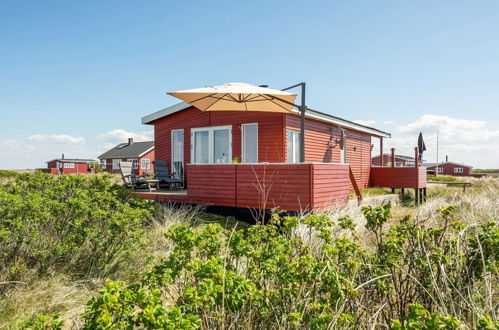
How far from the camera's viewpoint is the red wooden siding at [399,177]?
1249cm

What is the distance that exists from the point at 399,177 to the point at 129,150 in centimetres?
3334

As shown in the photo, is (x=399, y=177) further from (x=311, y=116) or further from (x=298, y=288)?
(x=298, y=288)

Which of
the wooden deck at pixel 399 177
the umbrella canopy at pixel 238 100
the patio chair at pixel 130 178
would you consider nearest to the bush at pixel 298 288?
the umbrella canopy at pixel 238 100

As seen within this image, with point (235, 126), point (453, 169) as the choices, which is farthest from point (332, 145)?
point (453, 169)

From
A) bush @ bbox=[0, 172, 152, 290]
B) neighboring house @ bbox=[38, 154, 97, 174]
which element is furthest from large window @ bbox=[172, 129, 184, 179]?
neighboring house @ bbox=[38, 154, 97, 174]

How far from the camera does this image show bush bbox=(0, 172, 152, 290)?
11.8ft

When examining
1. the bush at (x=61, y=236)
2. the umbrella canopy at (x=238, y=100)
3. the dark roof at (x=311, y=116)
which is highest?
the dark roof at (x=311, y=116)

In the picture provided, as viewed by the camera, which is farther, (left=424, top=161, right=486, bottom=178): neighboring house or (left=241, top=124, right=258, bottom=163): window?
(left=424, top=161, right=486, bottom=178): neighboring house

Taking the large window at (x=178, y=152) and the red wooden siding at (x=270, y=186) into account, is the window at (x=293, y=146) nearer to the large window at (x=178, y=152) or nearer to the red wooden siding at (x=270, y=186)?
the red wooden siding at (x=270, y=186)

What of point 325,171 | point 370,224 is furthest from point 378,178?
point 370,224

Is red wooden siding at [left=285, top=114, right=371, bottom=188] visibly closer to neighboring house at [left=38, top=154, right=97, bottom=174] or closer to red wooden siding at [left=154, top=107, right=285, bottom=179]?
red wooden siding at [left=154, top=107, right=285, bottom=179]

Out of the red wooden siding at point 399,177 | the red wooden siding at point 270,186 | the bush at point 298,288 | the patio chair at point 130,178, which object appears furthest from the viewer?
the red wooden siding at point 399,177

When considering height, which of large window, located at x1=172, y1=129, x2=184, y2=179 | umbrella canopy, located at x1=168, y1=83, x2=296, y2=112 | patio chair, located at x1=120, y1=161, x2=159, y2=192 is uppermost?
umbrella canopy, located at x1=168, y1=83, x2=296, y2=112

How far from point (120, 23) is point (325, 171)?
19.7ft
